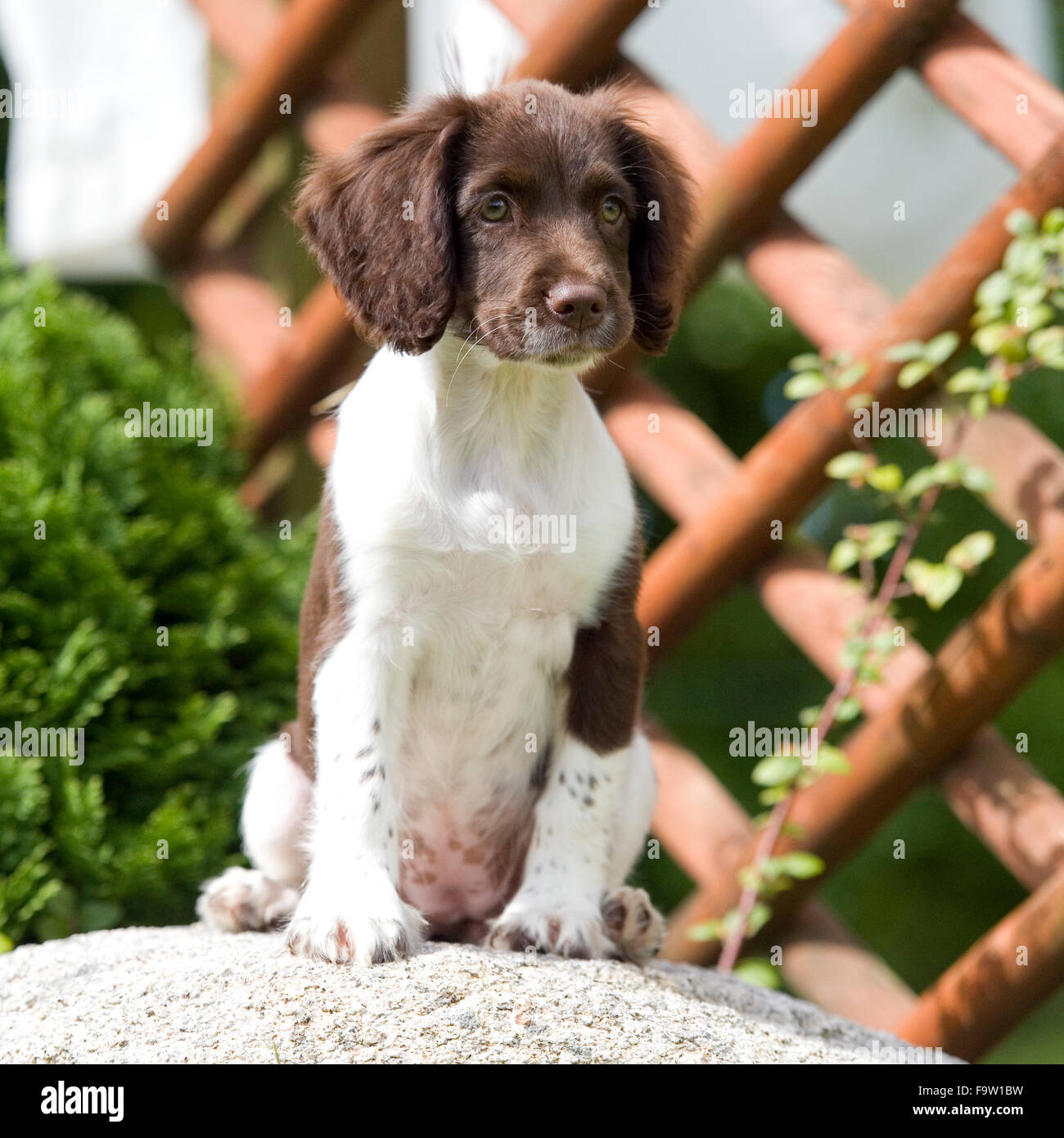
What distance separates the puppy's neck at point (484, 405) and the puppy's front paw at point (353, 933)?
0.87 m

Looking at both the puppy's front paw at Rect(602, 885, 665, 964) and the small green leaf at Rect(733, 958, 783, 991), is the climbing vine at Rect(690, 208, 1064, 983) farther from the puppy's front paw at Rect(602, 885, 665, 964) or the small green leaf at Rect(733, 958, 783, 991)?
the puppy's front paw at Rect(602, 885, 665, 964)

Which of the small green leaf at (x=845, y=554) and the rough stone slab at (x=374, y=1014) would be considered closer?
the rough stone slab at (x=374, y=1014)

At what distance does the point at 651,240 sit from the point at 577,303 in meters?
0.48

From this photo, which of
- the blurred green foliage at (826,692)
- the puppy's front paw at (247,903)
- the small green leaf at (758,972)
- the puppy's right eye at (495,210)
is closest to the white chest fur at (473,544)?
the puppy's right eye at (495,210)

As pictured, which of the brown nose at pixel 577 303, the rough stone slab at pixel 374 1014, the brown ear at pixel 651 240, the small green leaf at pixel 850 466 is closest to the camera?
the rough stone slab at pixel 374 1014

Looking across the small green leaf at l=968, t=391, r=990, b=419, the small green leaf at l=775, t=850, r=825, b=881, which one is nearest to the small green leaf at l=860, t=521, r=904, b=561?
the small green leaf at l=968, t=391, r=990, b=419

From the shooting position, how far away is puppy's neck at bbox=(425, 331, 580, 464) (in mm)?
2852

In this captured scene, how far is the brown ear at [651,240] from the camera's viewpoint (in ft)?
9.80

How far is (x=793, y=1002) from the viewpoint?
10.2 ft

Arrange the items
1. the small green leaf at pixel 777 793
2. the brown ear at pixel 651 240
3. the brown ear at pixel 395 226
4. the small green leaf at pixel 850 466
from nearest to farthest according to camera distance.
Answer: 1. the brown ear at pixel 395 226
2. the brown ear at pixel 651 240
3. the small green leaf at pixel 850 466
4. the small green leaf at pixel 777 793

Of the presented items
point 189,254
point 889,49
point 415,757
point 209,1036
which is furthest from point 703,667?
point 209,1036

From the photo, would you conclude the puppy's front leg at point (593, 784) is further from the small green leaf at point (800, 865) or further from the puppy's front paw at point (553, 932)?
the small green leaf at point (800, 865)

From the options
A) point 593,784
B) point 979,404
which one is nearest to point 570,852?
Answer: point 593,784

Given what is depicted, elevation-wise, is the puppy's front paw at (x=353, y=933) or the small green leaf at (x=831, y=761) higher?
the puppy's front paw at (x=353, y=933)
